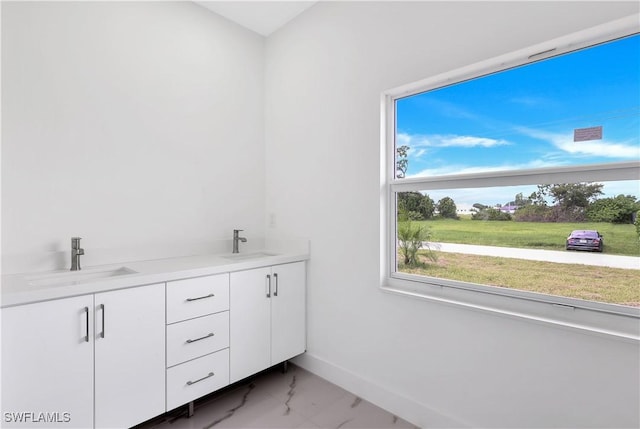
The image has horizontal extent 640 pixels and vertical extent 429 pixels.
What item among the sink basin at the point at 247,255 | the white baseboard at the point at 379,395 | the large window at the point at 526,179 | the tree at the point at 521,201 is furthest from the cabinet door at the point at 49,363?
the tree at the point at 521,201

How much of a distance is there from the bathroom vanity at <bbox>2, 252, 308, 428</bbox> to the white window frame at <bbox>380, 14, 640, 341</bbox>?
2.88 feet

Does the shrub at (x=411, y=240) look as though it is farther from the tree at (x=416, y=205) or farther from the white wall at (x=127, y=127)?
the white wall at (x=127, y=127)

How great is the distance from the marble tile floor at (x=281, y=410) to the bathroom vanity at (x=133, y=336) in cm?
16

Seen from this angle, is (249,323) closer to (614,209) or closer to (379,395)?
(379,395)

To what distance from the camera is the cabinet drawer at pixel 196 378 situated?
71.0 inches

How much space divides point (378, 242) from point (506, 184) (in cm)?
79

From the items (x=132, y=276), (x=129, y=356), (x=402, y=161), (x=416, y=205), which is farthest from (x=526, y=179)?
(x=129, y=356)

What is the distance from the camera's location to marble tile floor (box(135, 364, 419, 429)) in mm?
1872

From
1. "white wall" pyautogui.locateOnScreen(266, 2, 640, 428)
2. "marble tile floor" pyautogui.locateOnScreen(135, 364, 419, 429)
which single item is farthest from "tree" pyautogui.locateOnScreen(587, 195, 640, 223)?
"marble tile floor" pyautogui.locateOnScreen(135, 364, 419, 429)

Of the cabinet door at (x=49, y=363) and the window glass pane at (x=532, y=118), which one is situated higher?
the window glass pane at (x=532, y=118)

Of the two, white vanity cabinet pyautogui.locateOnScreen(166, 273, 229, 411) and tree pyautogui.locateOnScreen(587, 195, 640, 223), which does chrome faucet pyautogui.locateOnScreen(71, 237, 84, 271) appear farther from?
tree pyautogui.locateOnScreen(587, 195, 640, 223)

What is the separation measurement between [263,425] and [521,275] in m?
1.62

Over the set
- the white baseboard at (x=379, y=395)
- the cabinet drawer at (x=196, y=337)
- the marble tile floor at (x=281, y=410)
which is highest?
the cabinet drawer at (x=196, y=337)

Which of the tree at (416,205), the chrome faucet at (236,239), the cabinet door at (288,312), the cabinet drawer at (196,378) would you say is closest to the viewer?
the cabinet drawer at (196,378)
